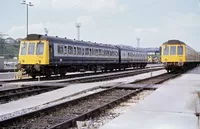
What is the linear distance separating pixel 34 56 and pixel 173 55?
1528cm

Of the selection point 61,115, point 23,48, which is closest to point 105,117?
point 61,115

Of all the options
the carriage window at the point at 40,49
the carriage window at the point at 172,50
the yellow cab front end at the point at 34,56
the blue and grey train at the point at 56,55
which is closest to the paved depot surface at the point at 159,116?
the yellow cab front end at the point at 34,56

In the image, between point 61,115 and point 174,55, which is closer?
point 61,115

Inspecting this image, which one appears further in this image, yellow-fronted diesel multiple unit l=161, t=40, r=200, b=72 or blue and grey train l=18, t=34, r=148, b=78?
yellow-fronted diesel multiple unit l=161, t=40, r=200, b=72

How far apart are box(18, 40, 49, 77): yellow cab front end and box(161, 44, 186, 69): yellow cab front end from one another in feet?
47.0

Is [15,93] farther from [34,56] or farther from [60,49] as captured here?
[60,49]

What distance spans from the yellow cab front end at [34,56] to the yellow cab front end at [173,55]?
14340 millimetres

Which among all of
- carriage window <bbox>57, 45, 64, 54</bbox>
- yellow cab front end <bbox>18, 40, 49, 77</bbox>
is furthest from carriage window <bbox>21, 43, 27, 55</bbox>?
carriage window <bbox>57, 45, 64, 54</bbox>

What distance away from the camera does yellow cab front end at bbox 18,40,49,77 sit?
2466 cm

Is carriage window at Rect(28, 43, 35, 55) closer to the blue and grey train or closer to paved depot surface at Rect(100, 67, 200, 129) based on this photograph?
the blue and grey train

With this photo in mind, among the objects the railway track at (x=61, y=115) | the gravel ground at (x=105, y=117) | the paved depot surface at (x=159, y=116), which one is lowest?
the gravel ground at (x=105, y=117)

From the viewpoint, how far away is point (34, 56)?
82.9ft

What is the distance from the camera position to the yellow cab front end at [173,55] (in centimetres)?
3403

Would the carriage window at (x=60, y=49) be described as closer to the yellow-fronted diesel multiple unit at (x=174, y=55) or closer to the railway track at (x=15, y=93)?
the railway track at (x=15, y=93)
